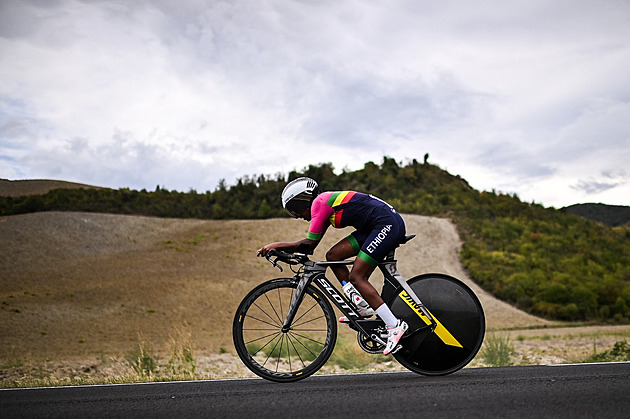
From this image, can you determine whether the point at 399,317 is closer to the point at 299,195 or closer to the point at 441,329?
the point at 441,329

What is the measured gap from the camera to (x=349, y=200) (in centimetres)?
541

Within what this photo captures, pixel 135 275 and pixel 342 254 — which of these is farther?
pixel 135 275

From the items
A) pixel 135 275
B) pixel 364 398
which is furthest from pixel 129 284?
pixel 364 398

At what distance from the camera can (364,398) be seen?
4.32m

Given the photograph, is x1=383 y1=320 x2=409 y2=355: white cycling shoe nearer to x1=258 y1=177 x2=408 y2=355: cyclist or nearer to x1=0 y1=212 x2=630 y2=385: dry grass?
x1=258 y1=177 x2=408 y2=355: cyclist

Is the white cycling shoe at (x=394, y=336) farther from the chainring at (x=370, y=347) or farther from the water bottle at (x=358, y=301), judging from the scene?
the water bottle at (x=358, y=301)

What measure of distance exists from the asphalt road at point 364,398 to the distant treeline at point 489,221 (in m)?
30.4

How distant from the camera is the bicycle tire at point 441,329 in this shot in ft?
17.9

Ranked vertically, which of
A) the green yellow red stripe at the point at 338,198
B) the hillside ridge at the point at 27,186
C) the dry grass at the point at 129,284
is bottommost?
the dry grass at the point at 129,284

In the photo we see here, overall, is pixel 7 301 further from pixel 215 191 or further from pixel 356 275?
pixel 215 191

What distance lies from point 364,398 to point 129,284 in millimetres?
26780

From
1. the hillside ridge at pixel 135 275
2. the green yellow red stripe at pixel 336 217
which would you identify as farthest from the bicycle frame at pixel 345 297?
the hillside ridge at pixel 135 275

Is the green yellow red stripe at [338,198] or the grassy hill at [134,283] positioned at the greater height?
the green yellow red stripe at [338,198]

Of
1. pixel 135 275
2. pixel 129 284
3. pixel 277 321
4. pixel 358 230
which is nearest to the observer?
pixel 358 230
